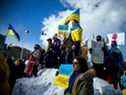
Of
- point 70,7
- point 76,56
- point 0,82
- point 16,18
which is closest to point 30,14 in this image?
point 16,18

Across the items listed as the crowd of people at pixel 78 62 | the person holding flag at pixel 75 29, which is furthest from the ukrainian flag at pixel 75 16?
the crowd of people at pixel 78 62

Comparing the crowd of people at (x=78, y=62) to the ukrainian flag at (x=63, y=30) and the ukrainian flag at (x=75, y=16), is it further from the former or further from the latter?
the ukrainian flag at (x=75, y=16)

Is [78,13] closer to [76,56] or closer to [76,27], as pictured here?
[76,27]

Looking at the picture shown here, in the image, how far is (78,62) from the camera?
346cm

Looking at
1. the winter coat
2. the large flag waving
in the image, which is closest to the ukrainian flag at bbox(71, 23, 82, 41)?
the large flag waving

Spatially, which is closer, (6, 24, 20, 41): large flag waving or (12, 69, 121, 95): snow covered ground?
(12, 69, 121, 95): snow covered ground

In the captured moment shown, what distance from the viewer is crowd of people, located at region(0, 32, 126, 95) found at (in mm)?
3459

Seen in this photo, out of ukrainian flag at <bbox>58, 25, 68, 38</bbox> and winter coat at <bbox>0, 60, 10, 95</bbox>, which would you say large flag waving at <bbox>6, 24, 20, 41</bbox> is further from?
winter coat at <bbox>0, 60, 10, 95</bbox>

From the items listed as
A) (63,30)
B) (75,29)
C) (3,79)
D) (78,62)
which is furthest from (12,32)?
(3,79)

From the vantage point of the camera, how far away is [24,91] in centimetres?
412

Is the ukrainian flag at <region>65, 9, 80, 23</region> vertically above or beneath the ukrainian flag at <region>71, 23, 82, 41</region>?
above

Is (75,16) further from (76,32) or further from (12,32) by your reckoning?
(12,32)

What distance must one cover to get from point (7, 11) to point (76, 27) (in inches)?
37.7

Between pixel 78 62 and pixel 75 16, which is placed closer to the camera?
pixel 78 62
